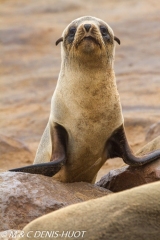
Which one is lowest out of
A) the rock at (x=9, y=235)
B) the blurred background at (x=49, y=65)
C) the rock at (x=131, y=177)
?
the blurred background at (x=49, y=65)

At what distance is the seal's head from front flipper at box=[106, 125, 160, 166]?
2.40 feet

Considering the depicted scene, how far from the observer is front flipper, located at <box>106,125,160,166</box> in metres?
7.15

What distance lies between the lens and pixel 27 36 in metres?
18.8

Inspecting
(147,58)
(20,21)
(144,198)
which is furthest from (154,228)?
(20,21)

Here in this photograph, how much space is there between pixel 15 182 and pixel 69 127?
1.03 m

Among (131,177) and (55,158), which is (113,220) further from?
(131,177)

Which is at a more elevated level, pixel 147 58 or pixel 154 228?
pixel 154 228

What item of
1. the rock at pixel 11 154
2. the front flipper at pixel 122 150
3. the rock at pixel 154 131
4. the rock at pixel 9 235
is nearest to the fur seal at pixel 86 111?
the front flipper at pixel 122 150

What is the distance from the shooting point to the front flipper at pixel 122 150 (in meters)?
7.15

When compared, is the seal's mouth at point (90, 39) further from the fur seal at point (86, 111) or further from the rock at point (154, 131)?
the rock at point (154, 131)

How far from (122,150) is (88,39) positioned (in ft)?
3.58

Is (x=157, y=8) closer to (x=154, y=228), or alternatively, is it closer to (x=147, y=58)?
(x=147, y=58)

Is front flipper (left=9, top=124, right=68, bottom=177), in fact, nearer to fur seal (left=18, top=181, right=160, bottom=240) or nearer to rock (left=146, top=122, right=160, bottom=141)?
fur seal (left=18, top=181, right=160, bottom=240)

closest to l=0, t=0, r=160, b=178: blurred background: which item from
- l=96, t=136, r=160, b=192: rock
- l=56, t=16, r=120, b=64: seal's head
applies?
l=96, t=136, r=160, b=192: rock
